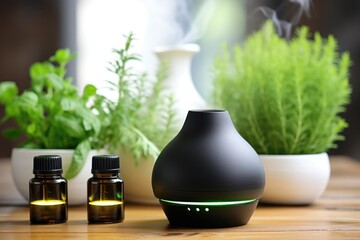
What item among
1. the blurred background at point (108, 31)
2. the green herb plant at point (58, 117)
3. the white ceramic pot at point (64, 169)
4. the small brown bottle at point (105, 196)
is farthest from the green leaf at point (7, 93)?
the blurred background at point (108, 31)

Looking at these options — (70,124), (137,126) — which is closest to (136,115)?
(137,126)

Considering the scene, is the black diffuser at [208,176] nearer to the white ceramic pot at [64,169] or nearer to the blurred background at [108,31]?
the white ceramic pot at [64,169]

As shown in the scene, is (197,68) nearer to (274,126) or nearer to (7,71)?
(7,71)

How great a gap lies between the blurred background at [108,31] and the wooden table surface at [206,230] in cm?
203

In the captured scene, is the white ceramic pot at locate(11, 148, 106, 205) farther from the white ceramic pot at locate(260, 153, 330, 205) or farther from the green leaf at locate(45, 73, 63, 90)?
the white ceramic pot at locate(260, 153, 330, 205)

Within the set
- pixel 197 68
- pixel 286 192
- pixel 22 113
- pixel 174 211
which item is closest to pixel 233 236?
pixel 174 211

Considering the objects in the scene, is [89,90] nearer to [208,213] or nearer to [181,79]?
[181,79]

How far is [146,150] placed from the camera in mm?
1172

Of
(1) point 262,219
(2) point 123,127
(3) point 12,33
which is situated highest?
(3) point 12,33

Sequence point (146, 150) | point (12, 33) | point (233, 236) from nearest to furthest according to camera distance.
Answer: point (233, 236), point (146, 150), point (12, 33)

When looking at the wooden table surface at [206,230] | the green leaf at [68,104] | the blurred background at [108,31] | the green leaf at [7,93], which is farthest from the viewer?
the blurred background at [108,31]

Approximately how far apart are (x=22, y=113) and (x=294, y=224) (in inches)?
21.1

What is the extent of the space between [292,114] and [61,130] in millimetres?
417

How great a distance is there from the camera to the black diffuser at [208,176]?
908mm
